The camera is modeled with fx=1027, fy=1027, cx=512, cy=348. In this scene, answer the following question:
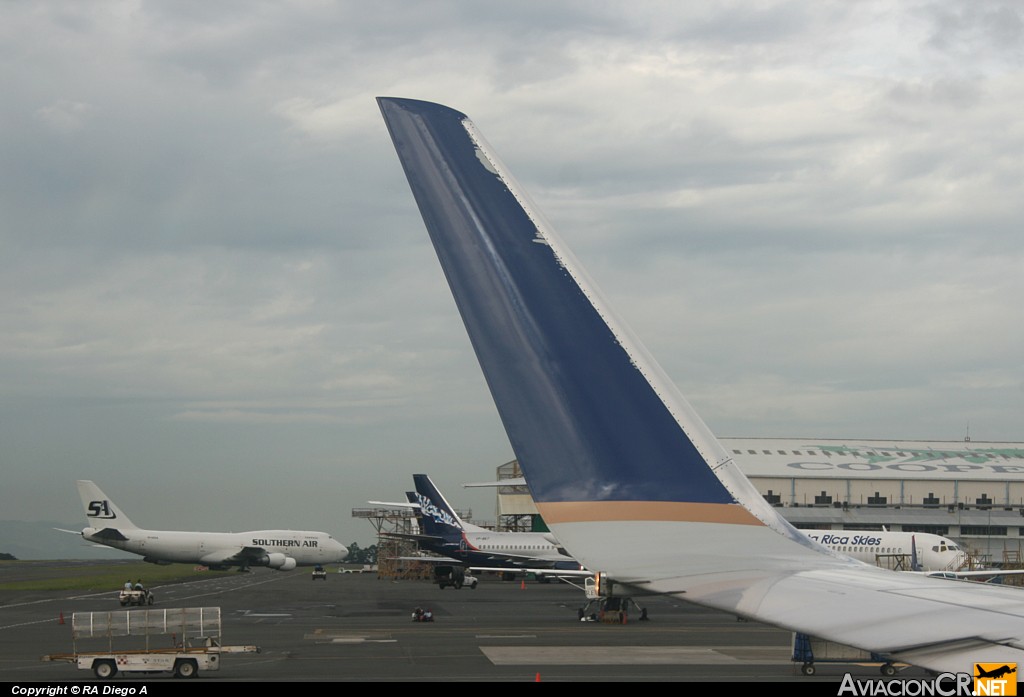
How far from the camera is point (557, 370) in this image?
3760 mm

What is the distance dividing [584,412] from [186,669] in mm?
20138

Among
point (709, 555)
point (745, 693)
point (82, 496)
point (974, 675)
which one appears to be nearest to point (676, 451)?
point (709, 555)

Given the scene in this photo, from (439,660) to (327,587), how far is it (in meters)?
Result: 43.4

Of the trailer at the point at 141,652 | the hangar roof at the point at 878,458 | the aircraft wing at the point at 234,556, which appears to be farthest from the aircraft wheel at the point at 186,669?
the aircraft wing at the point at 234,556

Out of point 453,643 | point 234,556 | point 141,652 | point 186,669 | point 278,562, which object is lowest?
point 278,562

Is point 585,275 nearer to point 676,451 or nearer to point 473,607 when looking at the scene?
point 676,451

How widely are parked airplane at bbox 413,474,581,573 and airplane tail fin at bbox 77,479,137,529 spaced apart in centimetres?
1999

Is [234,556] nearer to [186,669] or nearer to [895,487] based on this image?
[895,487]

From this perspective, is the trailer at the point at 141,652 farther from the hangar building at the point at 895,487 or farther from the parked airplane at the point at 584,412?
the hangar building at the point at 895,487

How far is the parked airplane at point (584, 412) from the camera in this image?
12.0 ft

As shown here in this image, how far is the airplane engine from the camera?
228 feet

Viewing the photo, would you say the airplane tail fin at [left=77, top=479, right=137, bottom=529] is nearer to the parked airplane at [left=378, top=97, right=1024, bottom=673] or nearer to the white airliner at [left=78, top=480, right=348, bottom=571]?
the white airliner at [left=78, top=480, right=348, bottom=571]

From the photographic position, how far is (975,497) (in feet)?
223

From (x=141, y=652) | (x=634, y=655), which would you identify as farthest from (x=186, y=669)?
(x=634, y=655)
